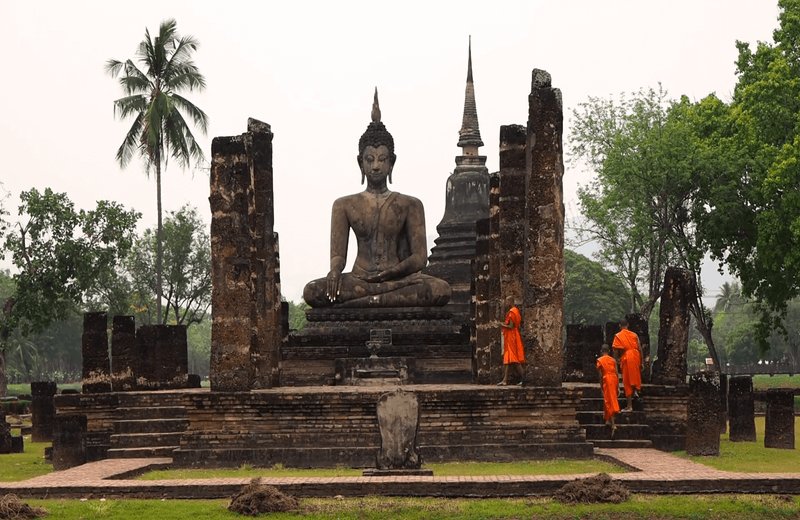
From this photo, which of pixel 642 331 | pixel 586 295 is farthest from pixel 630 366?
pixel 586 295

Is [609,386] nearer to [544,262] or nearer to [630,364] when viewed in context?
[630,364]

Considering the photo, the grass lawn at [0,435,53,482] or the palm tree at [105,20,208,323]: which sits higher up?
the palm tree at [105,20,208,323]

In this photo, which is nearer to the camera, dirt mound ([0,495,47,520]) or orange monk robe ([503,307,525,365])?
dirt mound ([0,495,47,520])

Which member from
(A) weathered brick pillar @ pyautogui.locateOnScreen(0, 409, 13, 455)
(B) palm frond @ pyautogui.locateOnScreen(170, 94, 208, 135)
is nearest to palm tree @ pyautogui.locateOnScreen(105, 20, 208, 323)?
(B) palm frond @ pyautogui.locateOnScreen(170, 94, 208, 135)

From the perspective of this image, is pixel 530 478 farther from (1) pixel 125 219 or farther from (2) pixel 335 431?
(1) pixel 125 219

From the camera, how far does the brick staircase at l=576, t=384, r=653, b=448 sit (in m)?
17.0

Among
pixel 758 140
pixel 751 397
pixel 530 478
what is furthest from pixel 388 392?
pixel 758 140

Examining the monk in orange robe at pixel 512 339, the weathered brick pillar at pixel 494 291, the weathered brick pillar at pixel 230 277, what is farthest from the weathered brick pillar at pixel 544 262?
the weathered brick pillar at pixel 230 277

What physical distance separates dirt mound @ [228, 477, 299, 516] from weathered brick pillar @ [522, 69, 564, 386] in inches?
211

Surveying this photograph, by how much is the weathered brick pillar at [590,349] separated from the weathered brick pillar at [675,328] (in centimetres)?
234

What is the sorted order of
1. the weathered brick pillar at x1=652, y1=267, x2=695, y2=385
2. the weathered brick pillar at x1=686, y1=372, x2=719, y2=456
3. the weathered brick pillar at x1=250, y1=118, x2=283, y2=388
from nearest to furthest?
the weathered brick pillar at x1=686, y1=372, x2=719, y2=456 → the weathered brick pillar at x1=250, y1=118, x2=283, y2=388 → the weathered brick pillar at x1=652, y1=267, x2=695, y2=385

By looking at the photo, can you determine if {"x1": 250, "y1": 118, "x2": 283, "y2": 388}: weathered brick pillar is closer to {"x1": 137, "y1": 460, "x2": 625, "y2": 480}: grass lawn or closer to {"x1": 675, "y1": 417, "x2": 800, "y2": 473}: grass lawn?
{"x1": 137, "y1": 460, "x2": 625, "y2": 480}: grass lawn

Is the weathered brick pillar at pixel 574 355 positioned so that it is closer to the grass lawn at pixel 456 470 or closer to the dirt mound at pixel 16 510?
the grass lawn at pixel 456 470

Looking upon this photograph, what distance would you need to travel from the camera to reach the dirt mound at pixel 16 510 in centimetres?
1093
